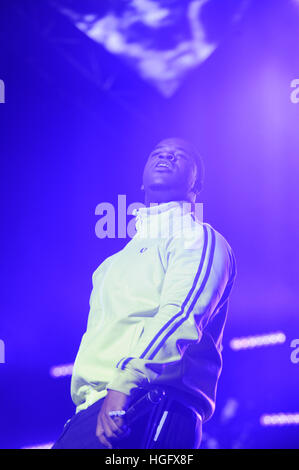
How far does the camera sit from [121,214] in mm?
2299

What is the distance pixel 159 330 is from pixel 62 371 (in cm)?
67

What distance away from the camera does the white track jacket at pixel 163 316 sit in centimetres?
165

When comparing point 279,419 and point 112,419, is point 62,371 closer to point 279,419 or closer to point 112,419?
point 112,419

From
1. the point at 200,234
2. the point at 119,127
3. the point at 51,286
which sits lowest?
the point at 51,286

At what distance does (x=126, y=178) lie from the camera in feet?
7.73

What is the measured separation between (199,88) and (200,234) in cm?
79

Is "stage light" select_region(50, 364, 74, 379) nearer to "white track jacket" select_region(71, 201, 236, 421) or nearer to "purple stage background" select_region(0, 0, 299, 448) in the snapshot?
"purple stage background" select_region(0, 0, 299, 448)

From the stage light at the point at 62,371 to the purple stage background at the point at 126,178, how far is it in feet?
0.04

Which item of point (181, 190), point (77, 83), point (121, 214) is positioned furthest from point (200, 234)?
point (77, 83)

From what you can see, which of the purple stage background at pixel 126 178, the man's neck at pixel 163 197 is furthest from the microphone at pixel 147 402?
the man's neck at pixel 163 197

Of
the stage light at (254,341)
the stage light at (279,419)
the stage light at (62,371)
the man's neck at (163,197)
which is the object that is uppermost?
the man's neck at (163,197)

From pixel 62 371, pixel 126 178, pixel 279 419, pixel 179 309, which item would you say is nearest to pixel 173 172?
pixel 126 178

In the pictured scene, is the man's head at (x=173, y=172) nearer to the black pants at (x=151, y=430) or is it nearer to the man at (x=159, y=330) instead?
the man at (x=159, y=330)
